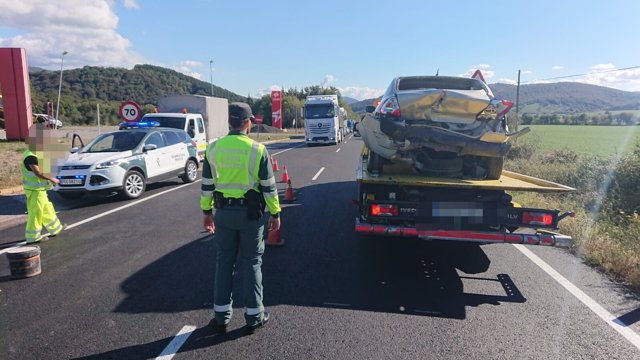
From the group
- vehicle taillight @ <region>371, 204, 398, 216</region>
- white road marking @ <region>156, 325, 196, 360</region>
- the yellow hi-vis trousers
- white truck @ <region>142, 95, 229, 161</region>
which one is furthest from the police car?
vehicle taillight @ <region>371, 204, 398, 216</region>

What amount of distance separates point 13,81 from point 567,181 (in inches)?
905

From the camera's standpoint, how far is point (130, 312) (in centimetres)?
402

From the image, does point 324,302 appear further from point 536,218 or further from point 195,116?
point 195,116

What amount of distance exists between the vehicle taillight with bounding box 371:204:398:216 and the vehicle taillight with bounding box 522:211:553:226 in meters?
1.47

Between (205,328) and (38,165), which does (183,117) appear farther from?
(205,328)

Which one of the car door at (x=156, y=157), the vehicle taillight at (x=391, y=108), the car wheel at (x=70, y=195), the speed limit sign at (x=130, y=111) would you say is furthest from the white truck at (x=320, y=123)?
the vehicle taillight at (x=391, y=108)

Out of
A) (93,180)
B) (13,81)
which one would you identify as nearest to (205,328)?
(93,180)

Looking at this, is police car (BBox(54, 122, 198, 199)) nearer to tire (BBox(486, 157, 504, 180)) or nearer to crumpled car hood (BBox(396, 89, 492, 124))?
crumpled car hood (BBox(396, 89, 492, 124))

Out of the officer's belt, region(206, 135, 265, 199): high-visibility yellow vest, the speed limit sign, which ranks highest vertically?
the speed limit sign

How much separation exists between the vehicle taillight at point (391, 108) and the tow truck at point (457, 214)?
875 mm

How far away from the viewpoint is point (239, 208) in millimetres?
3697

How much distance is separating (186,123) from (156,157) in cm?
434

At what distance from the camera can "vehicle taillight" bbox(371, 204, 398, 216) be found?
15.8 ft

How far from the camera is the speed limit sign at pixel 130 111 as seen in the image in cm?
1505
